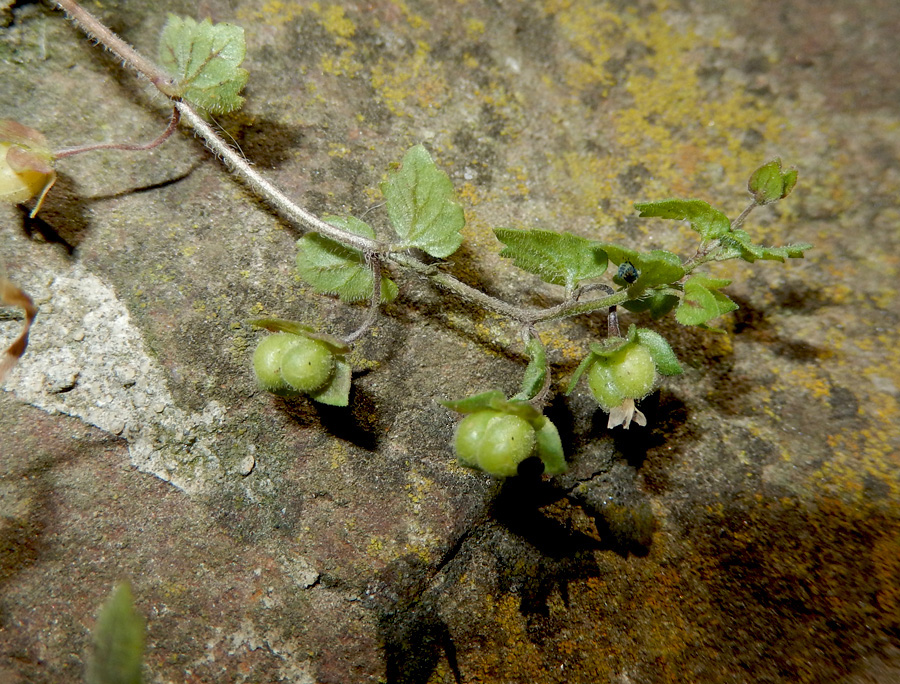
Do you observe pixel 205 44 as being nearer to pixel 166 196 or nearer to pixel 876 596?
pixel 166 196

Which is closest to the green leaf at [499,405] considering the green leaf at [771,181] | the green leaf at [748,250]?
the green leaf at [748,250]

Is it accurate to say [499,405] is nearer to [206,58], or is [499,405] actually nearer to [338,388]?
[338,388]

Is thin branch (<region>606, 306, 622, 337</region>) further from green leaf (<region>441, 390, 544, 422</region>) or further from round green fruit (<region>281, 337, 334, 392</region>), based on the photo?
round green fruit (<region>281, 337, 334, 392</region>)

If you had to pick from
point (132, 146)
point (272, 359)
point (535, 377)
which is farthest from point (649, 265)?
point (132, 146)

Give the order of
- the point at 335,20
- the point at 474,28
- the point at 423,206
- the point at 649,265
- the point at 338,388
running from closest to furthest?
1. the point at 649,265
2. the point at 338,388
3. the point at 423,206
4. the point at 335,20
5. the point at 474,28

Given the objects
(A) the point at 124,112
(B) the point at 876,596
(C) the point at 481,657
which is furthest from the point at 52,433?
(B) the point at 876,596
